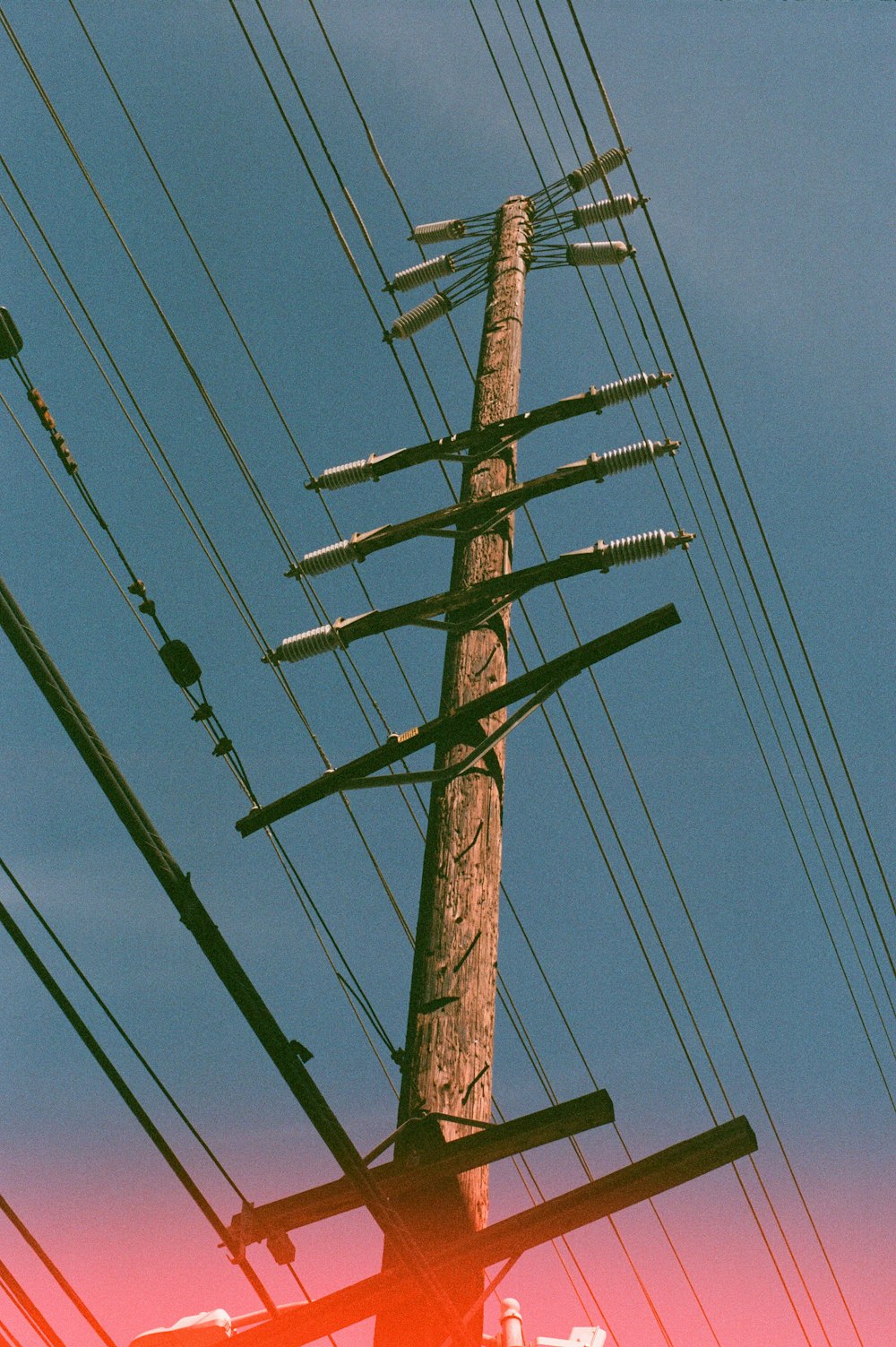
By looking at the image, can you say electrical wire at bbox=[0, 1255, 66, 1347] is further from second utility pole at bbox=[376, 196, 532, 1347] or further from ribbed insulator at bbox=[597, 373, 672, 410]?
ribbed insulator at bbox=[597, 373, 672, 410]

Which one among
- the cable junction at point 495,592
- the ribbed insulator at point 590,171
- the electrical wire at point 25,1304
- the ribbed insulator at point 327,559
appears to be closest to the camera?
the electrical wire at point 25,1304

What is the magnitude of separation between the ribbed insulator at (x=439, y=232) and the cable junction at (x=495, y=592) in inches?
212

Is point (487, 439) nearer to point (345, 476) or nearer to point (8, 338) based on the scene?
point (345, 476)

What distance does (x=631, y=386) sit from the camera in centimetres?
693

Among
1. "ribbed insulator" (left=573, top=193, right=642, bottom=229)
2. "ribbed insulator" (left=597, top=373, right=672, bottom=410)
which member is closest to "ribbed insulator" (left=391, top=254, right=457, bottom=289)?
"ribbed insulator" (left=573, top=193, right=642, bottom=229)

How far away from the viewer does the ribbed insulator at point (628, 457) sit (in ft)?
20.8

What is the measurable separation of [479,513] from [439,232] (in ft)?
16.5

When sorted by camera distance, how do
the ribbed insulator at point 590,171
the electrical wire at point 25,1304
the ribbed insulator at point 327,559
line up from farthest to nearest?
the ribbed insulator at point 590,171 → the ribbed insulator at point 327,559 → the electrical wire at point 25,1304

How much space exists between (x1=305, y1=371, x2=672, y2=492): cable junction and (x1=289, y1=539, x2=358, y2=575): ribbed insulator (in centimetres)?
74

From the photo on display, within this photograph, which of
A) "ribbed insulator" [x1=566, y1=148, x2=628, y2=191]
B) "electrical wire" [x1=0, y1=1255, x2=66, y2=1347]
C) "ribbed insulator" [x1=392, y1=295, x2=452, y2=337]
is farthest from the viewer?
"ribbed insulator" [x1=566, y1=148, x2=628, y2=191]

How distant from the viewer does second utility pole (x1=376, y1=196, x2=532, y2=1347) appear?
394 cm

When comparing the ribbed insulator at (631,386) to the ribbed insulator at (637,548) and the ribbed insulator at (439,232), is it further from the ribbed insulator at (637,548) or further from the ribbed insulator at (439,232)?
the ribbed insulator at (439,232)

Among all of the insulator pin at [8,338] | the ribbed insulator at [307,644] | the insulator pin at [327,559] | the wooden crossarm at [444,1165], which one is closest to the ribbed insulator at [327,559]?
the insulator pin at [327,559]

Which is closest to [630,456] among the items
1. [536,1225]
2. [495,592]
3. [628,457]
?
[628,457]
